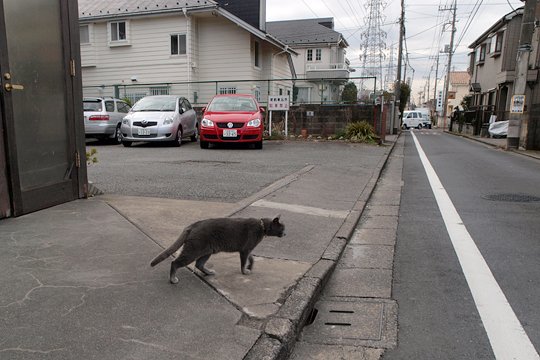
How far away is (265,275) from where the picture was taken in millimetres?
3506

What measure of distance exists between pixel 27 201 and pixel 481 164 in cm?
1216

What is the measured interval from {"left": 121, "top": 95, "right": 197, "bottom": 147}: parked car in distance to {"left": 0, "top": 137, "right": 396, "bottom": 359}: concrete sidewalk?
344 inches

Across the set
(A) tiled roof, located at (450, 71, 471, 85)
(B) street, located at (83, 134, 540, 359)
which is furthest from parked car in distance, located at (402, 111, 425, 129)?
(B) street, located at (83, 134, 540, 359)

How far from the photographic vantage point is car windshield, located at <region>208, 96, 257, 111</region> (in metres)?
14.0

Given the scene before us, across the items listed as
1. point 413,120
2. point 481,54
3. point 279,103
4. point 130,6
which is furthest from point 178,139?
point 413,120

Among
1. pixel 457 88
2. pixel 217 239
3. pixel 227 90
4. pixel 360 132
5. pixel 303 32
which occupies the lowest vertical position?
pixel 217 239

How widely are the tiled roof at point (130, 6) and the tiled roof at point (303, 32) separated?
21.4 meters

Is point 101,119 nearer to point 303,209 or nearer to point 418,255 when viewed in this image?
point 303,209

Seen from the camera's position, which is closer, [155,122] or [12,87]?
[12,87]

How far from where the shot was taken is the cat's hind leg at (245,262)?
3.36 metres

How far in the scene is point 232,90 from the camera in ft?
71.6

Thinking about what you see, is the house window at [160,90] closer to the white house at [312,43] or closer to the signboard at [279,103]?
the signboard at [279,103]

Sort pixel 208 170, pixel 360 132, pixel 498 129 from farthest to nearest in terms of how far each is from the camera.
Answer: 1. pixel 498 129
2. pixel 360 132
3. pixel 208 170

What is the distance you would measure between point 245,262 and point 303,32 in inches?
1777
